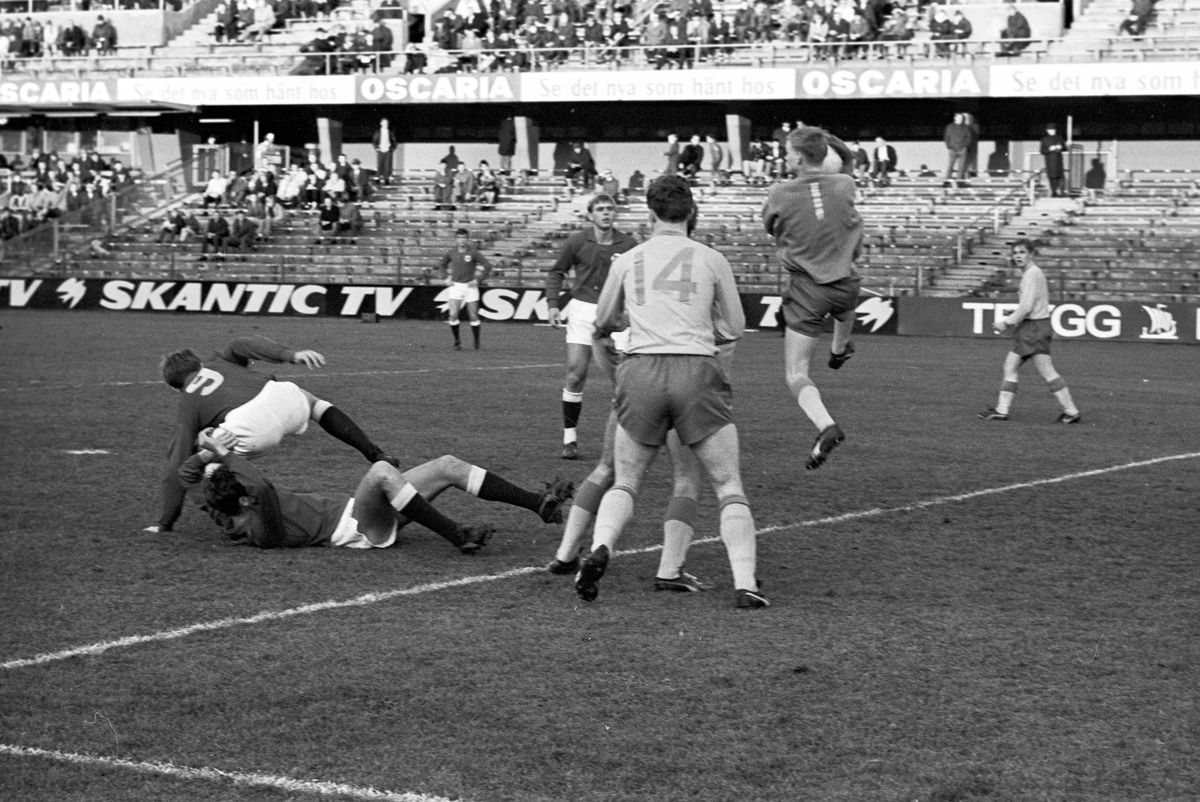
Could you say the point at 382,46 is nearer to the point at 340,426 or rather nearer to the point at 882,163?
the point at 882,163

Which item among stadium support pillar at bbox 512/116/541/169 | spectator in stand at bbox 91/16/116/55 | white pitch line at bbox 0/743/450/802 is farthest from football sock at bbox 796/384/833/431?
spectator in stand at bbox 91/16/116/55

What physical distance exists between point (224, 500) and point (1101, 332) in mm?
26657

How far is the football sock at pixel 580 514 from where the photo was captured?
24.8ft

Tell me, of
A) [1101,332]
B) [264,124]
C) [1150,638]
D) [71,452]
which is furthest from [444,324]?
[1150,638]

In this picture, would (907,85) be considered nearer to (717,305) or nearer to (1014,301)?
(1014,301)

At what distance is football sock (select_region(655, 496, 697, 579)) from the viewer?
287 inches

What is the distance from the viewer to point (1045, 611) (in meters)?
7.15

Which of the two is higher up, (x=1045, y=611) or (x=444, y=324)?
(x=1045, y=611)

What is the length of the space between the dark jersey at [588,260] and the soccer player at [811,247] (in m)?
2.66

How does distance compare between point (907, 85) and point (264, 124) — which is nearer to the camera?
point (907, 85)

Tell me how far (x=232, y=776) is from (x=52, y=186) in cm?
4654

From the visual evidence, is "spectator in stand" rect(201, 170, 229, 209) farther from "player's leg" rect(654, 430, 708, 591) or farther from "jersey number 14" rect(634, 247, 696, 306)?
"jersey number 14" rect(634, 247, 696, 306)

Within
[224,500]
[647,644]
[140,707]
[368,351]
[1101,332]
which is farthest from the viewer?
[1101,332]

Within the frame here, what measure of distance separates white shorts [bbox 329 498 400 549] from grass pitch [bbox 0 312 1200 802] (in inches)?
4.6
